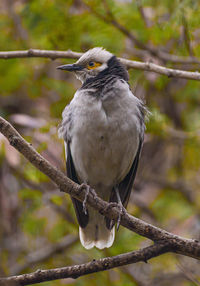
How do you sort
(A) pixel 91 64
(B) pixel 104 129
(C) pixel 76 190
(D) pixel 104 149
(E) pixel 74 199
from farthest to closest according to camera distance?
(A) pixel 91 64 < (E) pixel 74 199 < (D) pixel 104 149 < (B) pixel 104 129 < (C) pixel 76 190

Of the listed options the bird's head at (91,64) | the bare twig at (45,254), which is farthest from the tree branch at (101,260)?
the bare twig at (45,254)

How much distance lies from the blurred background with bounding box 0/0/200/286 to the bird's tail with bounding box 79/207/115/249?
352mm

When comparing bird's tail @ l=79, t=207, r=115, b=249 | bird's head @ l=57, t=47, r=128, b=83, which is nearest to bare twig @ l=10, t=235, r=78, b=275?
bird's tail @ l=79, t=207, r=115, b=249

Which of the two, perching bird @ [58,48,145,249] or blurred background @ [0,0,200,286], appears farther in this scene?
blurred background @ [0,0,200,286]

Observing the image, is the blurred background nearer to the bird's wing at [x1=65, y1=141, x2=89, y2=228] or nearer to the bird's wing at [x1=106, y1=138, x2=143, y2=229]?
the bird's wing at [x1=65, y1=141, x2=89, y2=228]

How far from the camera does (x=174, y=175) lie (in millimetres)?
7480

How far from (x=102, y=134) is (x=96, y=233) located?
129 cm

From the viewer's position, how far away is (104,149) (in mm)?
4430

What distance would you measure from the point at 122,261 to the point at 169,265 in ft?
9.52

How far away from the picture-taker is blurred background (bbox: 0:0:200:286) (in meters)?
5.25

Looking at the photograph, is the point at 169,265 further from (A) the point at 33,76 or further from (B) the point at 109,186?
(A) the point at 33,76

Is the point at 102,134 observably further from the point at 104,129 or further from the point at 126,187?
the point at 126,187

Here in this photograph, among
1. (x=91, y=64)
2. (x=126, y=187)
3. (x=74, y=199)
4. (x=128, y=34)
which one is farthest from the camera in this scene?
(x=128, y=34)

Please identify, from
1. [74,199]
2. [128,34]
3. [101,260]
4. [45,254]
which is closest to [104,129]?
[74,199]
